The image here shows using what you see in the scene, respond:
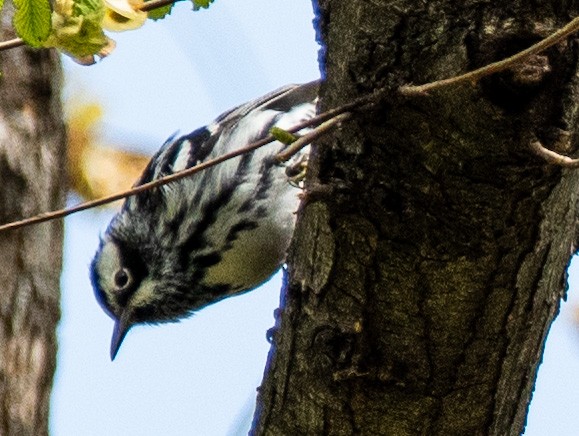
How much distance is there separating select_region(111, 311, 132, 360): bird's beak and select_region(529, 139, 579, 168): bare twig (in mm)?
2922

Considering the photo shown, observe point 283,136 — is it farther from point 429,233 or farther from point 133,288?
point 133,288

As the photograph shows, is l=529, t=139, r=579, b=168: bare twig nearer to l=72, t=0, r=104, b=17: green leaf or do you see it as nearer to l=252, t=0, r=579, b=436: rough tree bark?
l=252, t=0, r=579, b=436: rough tree bark

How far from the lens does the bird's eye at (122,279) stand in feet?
15.5

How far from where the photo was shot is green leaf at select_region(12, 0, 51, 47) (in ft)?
6.49

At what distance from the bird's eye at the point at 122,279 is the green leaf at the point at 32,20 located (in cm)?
272

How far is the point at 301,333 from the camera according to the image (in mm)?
2662

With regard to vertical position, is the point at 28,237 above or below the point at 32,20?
above

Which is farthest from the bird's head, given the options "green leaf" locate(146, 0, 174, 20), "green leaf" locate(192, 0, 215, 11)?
"green leaf" locate(192, 0, 215, 11)

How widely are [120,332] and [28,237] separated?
2.02 feet

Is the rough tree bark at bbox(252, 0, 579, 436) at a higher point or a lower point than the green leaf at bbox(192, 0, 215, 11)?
lower

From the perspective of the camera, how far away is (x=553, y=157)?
211cm

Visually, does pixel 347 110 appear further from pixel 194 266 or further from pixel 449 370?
pixel 194 266

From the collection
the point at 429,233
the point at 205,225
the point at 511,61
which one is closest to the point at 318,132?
the point at 429,233

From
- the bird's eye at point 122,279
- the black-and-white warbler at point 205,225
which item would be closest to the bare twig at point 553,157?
the black-and-white warbler at point 205,225
